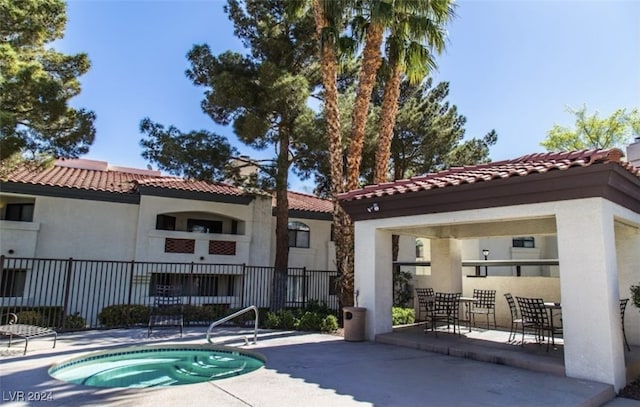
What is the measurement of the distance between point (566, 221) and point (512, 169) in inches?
62.0

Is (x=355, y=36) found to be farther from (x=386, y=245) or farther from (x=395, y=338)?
(x=395, y=338)

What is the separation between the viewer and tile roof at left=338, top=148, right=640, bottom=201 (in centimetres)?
755

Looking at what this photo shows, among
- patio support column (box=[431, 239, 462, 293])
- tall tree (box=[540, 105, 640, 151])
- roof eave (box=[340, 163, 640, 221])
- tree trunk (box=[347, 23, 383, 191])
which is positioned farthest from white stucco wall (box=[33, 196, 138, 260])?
tall tree (box=[540, 105, 640, 151])

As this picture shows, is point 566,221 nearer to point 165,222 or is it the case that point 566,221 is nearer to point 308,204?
point 308,204

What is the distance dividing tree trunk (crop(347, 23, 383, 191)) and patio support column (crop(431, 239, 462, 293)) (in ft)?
12.9

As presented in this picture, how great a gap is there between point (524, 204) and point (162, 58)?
14.3 meters

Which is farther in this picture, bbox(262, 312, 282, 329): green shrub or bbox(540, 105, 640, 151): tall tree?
bbox(540, 105, 640, 151): tall tree

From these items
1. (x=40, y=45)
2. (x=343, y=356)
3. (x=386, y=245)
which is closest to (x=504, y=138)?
(x=386, y=245)

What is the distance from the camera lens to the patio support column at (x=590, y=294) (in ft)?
23.6

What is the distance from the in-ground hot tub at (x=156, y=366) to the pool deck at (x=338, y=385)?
35 cm

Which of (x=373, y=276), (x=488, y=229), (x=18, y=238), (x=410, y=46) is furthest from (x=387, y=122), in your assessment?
(x=18, y=238)

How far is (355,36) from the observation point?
15.1 meters

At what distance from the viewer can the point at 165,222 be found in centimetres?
2050

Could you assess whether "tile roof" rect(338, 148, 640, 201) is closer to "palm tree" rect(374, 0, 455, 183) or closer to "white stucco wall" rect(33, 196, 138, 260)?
"palm tree" rect(374, 0, 455, 183)
